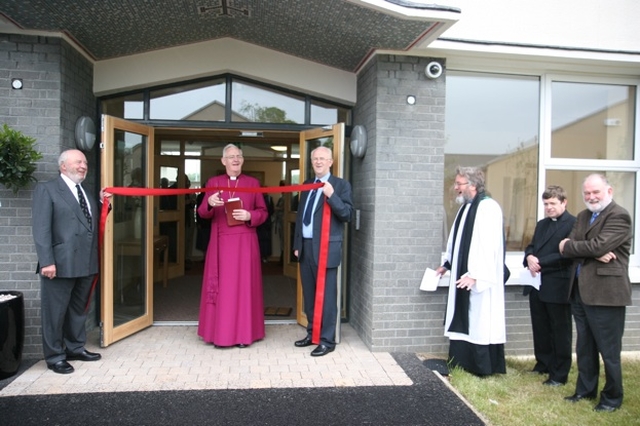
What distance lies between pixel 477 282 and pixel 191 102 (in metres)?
3.66

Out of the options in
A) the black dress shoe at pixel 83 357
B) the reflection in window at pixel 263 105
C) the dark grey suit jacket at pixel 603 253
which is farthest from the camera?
the reflection in window at pixel 263 105

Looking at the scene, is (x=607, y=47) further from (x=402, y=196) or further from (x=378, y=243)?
(x=378, y=243)

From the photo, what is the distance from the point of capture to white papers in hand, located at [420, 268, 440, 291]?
5094 millimetres

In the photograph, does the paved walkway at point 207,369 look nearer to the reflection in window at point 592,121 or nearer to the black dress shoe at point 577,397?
the black dress shoe at point 577,397

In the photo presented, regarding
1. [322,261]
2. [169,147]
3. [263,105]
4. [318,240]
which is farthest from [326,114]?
[169,147]

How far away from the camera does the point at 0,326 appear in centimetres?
430

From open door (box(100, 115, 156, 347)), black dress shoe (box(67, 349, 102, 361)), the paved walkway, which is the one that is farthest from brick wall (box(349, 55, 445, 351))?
black dress shoe (box(67, 349, 102, 361))

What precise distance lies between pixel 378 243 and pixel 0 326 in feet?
11.0

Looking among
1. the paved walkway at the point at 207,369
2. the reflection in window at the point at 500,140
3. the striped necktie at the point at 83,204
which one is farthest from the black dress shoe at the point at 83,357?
the reflection in window at the point at 500,140

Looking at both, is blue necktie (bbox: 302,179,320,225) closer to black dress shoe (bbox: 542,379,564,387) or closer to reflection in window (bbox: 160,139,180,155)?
black dress shoe (bbox: 542,379,564,387)

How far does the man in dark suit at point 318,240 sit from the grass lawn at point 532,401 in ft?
4.12

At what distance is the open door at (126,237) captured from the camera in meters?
5.19

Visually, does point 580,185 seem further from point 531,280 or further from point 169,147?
point 169,147

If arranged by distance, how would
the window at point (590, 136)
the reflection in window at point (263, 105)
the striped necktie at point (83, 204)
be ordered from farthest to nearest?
the reflection in window at point (263, 105) < the window at point (590, 136) < the striped necktie at point (83, 204)
